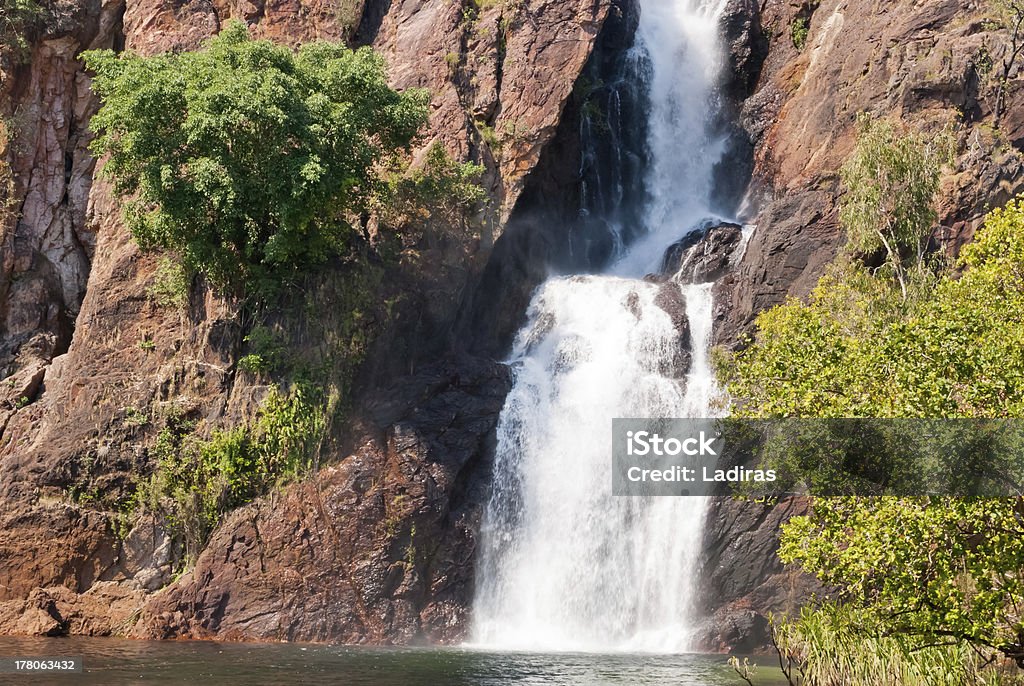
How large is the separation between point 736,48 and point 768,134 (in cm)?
548

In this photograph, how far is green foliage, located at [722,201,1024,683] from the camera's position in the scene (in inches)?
581

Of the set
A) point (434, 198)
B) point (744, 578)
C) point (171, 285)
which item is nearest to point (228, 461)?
point (171, 285)

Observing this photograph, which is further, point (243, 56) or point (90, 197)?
point (90, 197)

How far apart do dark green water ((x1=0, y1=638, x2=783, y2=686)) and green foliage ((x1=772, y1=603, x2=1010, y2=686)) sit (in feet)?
14.3

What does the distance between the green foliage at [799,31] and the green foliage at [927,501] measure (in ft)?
96.6

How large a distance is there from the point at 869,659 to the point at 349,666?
1182 centimetres

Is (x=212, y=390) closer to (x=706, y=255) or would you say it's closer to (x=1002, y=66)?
(x=706, y=255)

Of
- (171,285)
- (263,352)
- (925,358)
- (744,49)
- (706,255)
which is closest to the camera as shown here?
(925,358)

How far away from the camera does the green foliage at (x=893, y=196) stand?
32.7 metres

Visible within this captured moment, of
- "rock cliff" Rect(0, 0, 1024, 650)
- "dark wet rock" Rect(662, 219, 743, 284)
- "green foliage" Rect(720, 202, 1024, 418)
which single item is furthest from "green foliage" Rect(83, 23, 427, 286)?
"green foliage" Rect(720, 202, 1024, 418)

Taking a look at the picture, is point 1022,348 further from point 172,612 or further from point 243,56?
point 243,56

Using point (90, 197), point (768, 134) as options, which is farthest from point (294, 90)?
point (768, 134)

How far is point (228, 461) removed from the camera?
3156 centimetres

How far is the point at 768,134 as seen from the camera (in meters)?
43.8
